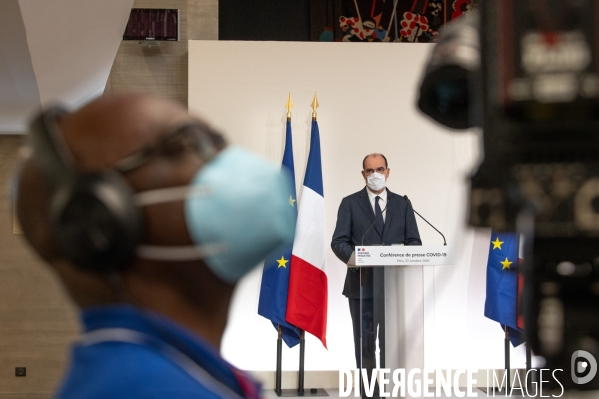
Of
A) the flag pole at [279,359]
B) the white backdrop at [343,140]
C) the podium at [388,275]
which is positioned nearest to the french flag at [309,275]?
the flag pole at [279,359]

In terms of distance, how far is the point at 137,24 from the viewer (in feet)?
20.0

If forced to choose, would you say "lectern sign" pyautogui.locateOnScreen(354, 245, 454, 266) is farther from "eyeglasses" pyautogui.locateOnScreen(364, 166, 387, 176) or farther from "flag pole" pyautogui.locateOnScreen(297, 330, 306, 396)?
"flag pole" pyautogui.locateOnScreen(297, 330, 306, 396)

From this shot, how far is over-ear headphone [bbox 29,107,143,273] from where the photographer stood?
0.64 meters

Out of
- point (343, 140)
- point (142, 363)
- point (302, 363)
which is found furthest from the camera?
point (343, 140)

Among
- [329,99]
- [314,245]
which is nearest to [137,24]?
[329,99]

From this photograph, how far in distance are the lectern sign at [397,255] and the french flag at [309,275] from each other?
1691mm

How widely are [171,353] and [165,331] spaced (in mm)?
21

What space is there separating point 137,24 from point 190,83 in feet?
2.83

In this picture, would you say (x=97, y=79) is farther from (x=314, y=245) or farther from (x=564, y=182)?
(x=564, y=182)

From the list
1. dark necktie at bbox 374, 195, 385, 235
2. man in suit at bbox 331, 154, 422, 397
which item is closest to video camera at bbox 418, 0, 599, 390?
man in suit at bbox 331, 154, 422, 397

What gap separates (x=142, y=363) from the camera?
1.93ft

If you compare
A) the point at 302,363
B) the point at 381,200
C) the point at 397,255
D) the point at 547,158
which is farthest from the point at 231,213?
the point at 302,363

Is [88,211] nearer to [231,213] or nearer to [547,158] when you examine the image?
[231,213]

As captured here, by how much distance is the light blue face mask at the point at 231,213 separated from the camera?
26.0 inches
